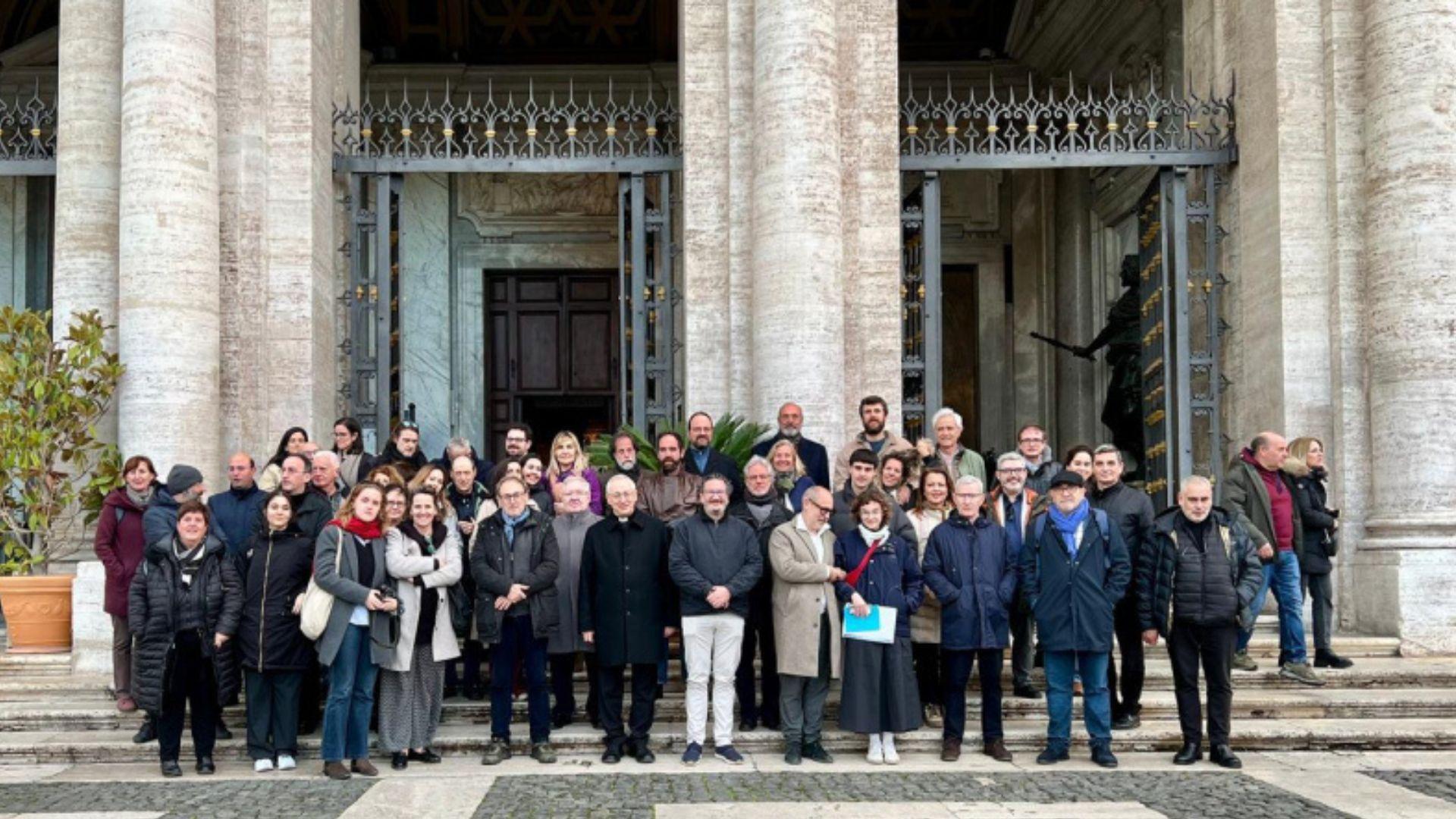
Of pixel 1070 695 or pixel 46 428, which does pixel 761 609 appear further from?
pixel 46 428

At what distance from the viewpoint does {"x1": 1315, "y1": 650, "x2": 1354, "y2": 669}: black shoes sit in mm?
9734

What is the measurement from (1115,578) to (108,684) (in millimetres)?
6145

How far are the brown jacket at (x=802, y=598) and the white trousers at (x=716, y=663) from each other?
27cm

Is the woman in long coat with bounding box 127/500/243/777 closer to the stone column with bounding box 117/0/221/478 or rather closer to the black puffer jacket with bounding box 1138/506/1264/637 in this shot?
the stone column with bounding box 117/0/221/478

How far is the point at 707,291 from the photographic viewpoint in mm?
11898

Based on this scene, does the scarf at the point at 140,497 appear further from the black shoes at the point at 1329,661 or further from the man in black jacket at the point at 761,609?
the black shoes at the point at 1329,661

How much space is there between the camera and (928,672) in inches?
334

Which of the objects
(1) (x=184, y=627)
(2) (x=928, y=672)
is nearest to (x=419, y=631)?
(1) (x=184, y=627)

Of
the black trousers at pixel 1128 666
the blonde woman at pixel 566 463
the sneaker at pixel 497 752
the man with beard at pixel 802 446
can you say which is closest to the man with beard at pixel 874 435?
the man with beard at pixel 802 446

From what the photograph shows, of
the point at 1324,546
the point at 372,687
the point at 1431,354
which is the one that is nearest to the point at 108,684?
the point at 372,687

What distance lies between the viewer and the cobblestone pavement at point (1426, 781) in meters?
7.08

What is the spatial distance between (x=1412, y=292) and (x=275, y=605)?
8.16m

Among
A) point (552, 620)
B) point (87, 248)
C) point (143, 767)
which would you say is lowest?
point (143, 767)

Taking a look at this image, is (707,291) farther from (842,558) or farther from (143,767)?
(143,767)
